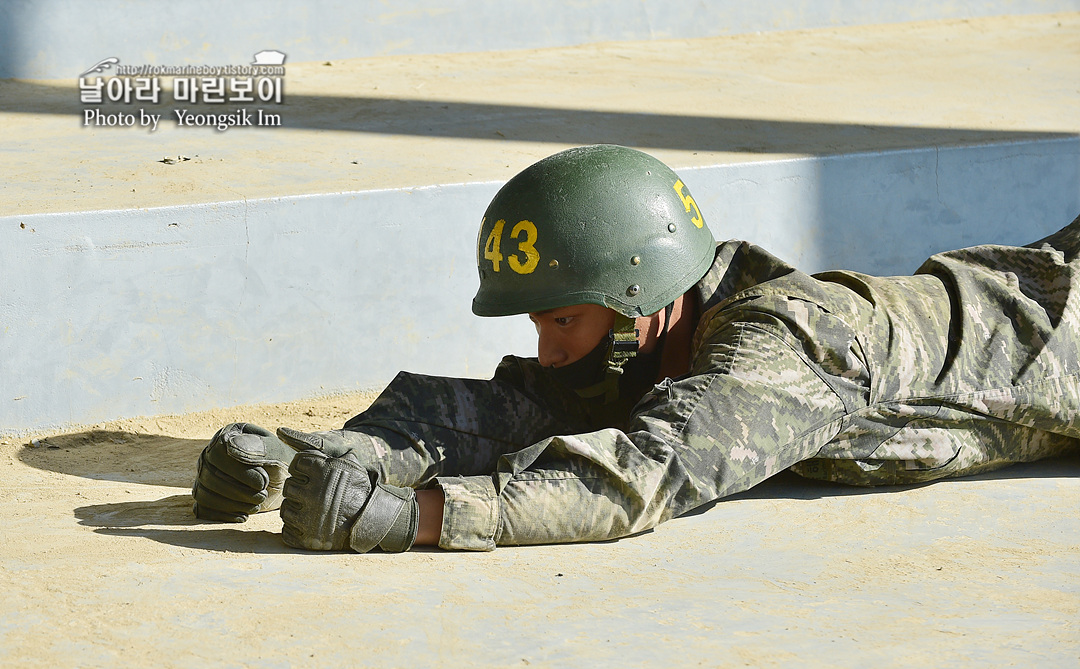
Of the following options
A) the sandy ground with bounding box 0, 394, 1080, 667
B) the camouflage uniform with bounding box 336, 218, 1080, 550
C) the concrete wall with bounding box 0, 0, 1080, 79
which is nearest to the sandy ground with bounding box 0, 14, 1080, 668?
the sandy ground with bounding box 0, 394, 1080, 667

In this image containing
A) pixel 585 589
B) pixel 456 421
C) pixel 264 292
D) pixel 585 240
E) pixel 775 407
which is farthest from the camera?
pixel 264 292

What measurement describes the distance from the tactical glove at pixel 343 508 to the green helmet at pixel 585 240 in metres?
0.58

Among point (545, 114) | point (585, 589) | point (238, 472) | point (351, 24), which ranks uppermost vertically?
point (351, 24)

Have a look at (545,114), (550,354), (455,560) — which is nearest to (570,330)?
(550,354)

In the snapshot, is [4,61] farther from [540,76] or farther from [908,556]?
[908,556]

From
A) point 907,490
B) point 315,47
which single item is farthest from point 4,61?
point 907,490

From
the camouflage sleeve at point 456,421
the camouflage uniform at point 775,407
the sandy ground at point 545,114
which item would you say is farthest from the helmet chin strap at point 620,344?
the sandy ground at point 545,114

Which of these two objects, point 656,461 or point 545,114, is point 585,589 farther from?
point 545,114

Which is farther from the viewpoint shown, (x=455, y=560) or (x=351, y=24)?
(x=351, y=24)

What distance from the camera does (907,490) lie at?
3.20m

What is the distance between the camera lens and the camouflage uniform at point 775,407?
2.63 metres

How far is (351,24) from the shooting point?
696cm

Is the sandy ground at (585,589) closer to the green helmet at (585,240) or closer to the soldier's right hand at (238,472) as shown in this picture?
the soldier's right hand at (238,472)

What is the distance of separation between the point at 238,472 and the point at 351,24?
15.4ft
